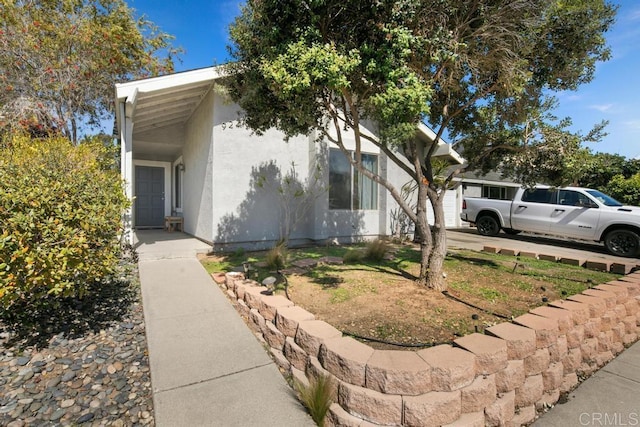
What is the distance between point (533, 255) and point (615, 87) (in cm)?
383

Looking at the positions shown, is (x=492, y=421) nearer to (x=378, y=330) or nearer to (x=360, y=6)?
(x=378, y=330)

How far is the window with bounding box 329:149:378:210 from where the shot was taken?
29.5ft

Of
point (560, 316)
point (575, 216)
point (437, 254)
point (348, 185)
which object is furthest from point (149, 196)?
point (575, 216)

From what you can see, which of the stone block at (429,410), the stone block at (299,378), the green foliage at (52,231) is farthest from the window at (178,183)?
the stone block at (429,410)

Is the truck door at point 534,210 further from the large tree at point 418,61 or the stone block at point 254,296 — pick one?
the stone block at point 254,296

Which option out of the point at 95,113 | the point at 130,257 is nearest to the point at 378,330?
the point at 130,257

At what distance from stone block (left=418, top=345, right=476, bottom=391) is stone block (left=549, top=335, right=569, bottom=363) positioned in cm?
113

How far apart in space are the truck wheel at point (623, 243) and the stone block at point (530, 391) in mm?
8652

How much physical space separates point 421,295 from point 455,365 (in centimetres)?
207

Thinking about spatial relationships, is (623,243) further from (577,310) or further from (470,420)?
(470,420)

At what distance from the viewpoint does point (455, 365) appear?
7.03 ft

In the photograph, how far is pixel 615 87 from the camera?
6.06m

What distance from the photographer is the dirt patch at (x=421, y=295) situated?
318cm

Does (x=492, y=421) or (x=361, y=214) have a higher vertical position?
(x=361, y=214)
